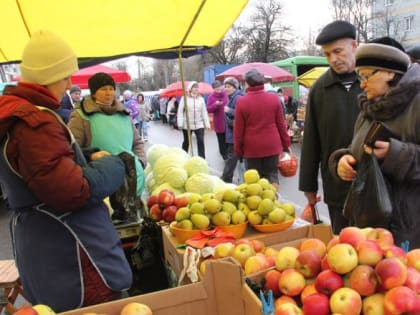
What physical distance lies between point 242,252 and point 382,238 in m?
0.56

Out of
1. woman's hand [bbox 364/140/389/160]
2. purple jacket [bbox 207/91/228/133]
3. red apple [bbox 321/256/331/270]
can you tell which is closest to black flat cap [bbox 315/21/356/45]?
woman's hand [bbox 364/140/389/160]

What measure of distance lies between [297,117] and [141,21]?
10.8 m

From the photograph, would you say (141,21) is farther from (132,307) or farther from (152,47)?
(132,307)

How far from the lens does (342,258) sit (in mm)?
1290

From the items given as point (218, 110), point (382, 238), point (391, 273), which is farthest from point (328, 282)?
point (218, 110)

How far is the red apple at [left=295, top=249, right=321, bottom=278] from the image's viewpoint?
139 centimetres

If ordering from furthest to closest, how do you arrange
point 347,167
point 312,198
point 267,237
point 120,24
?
point 120,24, point 312,198, point 267,237, point 347,167

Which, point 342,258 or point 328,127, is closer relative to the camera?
point 342,258

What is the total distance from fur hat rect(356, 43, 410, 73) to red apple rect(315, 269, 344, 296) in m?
1.09

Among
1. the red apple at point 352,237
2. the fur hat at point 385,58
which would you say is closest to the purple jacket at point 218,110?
the fur hat at point 385,58

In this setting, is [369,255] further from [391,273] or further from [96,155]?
[96,155]

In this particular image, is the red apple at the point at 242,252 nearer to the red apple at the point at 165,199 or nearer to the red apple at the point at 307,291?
the red apple at the point at 307,291

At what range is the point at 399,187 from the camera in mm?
1963

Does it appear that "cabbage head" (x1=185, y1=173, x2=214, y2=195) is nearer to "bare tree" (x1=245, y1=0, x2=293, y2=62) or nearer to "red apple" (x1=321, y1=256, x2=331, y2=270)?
"red apple" (x1=321, y1=256, x2=331, y2=270)
